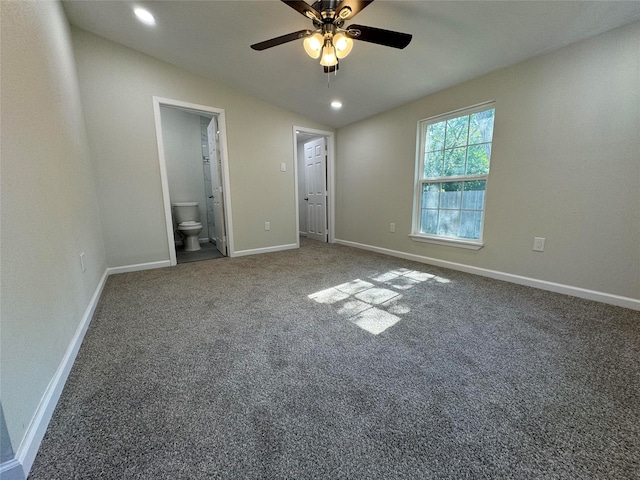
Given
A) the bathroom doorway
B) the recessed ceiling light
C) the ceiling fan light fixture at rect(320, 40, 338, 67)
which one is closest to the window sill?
the ceiling fan light fixture at rect(320, 40, 338, 67)

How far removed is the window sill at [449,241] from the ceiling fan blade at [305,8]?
8.16 feet

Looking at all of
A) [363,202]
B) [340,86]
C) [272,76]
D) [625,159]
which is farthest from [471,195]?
[272,76]

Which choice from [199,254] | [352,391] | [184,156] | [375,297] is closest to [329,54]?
[375,297]

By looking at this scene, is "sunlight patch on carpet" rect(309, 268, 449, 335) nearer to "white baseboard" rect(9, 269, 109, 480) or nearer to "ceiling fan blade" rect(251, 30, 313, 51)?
"white baseboard" rect(9, 269, 109, 480)

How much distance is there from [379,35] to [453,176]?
1.83 m

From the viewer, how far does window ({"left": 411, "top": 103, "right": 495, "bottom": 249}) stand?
8.66 feet

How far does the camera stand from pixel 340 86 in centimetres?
296

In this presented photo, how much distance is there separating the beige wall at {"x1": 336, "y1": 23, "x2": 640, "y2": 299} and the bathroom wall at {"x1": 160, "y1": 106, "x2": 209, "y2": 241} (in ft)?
12.8

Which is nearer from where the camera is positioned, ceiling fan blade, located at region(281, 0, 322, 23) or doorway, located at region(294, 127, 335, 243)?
ceiling fan blade, located at region(281, 0, 322, 23)

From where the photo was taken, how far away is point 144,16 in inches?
86.3

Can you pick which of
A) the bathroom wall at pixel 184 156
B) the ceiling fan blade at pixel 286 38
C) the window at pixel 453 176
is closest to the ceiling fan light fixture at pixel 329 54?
the ceiling fan blade at pixel 286 38

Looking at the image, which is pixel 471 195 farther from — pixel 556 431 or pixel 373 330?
pixel 556 431

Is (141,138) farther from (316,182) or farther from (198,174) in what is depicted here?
(316,182)

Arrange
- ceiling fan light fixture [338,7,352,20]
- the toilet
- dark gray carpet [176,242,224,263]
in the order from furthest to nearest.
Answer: the toilet < dark gray carpet [176,242,224,263] < ceiling fan light fixture [338,7,352,20]
